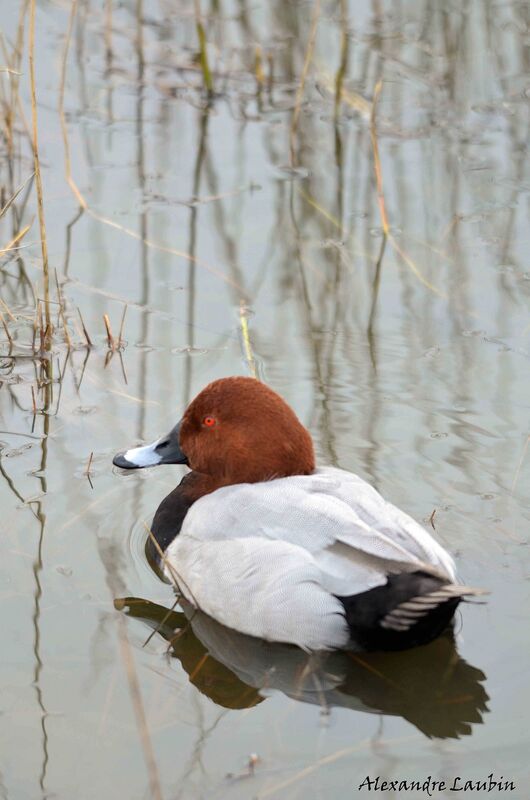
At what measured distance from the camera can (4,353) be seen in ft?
19.5

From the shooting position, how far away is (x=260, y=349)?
600cm

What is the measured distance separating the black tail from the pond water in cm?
20

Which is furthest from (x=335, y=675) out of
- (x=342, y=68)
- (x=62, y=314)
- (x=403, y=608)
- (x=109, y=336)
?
(x=342, y=68)

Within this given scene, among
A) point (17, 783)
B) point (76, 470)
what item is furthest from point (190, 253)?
point (17, 783)

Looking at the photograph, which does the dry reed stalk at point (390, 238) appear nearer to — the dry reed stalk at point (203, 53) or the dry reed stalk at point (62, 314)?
the dry reed stalk at point (203, 53)

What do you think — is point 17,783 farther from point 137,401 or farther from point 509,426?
point 509,426

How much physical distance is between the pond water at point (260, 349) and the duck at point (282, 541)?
165 millimetres

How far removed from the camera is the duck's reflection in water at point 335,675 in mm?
4055

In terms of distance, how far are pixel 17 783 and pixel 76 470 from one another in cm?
175

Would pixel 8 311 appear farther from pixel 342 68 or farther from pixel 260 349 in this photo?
pixel 342 68

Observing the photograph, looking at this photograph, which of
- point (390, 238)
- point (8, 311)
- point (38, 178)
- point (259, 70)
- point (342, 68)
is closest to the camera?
point (38, 178)

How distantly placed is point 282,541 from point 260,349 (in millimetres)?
1913

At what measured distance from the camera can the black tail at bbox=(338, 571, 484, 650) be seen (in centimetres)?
393

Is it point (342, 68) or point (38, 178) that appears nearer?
point (38, 178)
